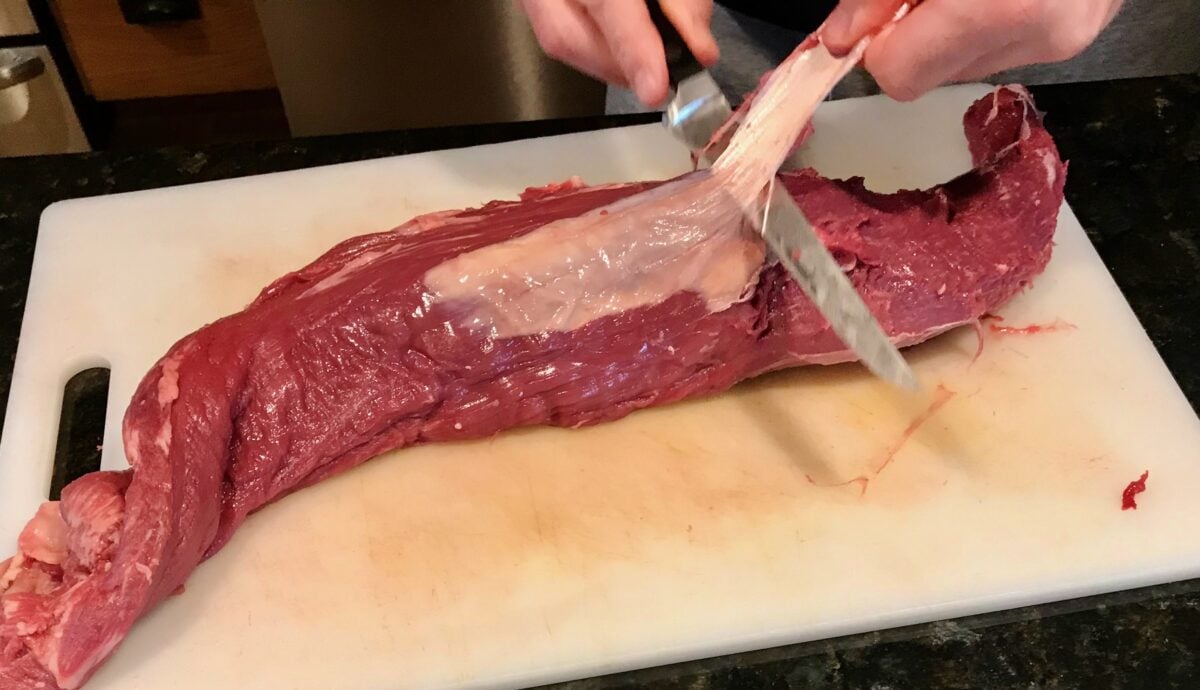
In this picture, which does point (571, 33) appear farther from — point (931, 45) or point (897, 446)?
point (897, 446)

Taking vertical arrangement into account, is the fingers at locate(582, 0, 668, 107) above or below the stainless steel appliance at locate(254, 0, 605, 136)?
above

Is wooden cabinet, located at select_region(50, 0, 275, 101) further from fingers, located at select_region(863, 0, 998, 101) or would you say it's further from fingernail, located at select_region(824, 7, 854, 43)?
fingers, located at select_region(863, 0, 998, 101)

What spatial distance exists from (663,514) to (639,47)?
3.17 feet

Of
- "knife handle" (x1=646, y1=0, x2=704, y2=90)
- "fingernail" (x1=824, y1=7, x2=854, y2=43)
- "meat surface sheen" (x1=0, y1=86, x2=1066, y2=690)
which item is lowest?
"meat surface sheen" (x1=0, y1=86, x2=1066, y2=690)

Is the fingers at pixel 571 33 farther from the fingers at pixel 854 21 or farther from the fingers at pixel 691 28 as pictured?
the fingers at pixel 854 21

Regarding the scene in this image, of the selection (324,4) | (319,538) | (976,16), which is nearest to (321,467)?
(319,538)

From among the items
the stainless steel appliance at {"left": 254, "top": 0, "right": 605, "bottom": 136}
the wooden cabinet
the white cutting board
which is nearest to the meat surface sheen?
the white cutting board

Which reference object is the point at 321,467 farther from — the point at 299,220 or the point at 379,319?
the point at 299,220

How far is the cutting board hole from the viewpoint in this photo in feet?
7.44

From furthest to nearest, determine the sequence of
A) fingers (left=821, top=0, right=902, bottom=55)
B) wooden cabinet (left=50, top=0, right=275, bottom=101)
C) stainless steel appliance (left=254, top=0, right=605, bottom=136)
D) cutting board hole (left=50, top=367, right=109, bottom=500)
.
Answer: wooden cabinet (left=50, top=0, right=275, bottom=101), stainless steel appliance (left=254, top=0, right=605, bottom=136), cutting board hole (left=50, top=367, right=109, bottom=500), fingers (left=821, top=0, right=902, bottom=55)

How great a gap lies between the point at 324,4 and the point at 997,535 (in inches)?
122

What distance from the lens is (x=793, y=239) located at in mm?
2113

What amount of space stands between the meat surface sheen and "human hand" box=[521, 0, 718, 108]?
0.98ft

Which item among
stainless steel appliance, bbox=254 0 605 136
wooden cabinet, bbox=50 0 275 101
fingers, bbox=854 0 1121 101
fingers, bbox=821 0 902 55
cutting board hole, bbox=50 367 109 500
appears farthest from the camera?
wooden cabinet, bbox=50 0 275 101
